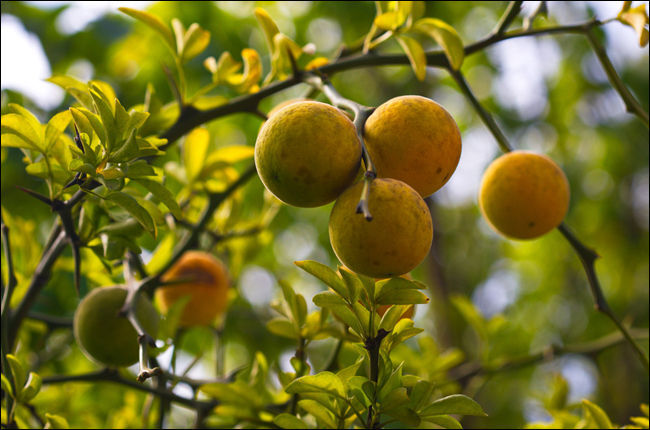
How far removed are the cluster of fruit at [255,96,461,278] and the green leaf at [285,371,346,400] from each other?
124mm

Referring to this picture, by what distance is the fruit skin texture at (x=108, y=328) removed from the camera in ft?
2.91

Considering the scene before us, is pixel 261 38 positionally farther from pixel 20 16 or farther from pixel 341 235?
pixel 341 235

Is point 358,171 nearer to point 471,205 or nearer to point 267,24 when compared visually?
point 267,24

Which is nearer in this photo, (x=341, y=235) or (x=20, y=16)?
(x=341, y=235)

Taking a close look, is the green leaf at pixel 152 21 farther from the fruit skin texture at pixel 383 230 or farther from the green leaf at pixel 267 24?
the fruit skin texture at pixel 383 230

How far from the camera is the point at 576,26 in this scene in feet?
3.07

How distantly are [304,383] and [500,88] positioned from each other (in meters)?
2.40

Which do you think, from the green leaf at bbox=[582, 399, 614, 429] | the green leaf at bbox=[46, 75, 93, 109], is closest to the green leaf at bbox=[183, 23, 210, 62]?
the green leaf at bbox=[46, 75, 93, 109]

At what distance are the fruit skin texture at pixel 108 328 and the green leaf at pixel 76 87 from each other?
28cm

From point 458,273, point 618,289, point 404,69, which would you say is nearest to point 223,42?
point 404,69

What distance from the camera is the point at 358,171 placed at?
64 centimetres

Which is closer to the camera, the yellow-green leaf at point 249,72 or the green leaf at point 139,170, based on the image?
the green leaf at point 139,170

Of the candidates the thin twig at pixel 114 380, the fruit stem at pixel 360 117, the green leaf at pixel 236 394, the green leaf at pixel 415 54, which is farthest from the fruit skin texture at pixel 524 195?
the thin twig at pixel 114 380

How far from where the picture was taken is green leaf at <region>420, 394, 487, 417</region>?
66cm
